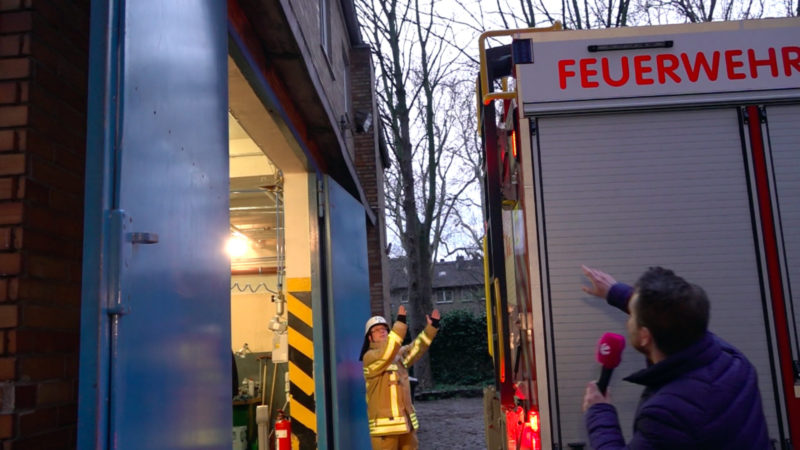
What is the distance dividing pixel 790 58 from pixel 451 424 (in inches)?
486

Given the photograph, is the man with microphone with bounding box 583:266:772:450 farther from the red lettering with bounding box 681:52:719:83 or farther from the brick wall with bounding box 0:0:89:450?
the red lettering with bounding box 681:52:719:83

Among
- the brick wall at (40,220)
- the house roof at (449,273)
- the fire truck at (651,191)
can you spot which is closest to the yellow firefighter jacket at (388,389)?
the fire truck at (651,191)

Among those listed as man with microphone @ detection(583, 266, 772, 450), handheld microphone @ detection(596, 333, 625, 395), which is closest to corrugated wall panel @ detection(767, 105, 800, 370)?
handheld microphone @ detection(596, 333, 625, 395)

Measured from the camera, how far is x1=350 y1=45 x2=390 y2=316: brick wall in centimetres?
1336

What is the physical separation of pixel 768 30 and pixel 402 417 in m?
4.55

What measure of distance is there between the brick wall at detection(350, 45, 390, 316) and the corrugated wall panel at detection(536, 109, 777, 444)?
9364 millimetres

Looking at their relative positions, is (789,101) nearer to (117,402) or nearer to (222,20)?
(222,20)

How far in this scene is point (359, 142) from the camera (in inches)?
537

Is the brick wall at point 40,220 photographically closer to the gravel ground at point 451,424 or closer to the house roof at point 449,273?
the gravel ground at point 451,424

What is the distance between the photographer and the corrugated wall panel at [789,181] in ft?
A: 12.2

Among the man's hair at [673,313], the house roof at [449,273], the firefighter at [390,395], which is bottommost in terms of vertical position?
the firefighter at [390,395]

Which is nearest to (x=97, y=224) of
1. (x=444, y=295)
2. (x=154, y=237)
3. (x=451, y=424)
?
(x=154, y=237)

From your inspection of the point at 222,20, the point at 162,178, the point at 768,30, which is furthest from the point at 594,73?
the point at 162,178

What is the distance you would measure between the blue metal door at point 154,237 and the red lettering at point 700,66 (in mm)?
2631
